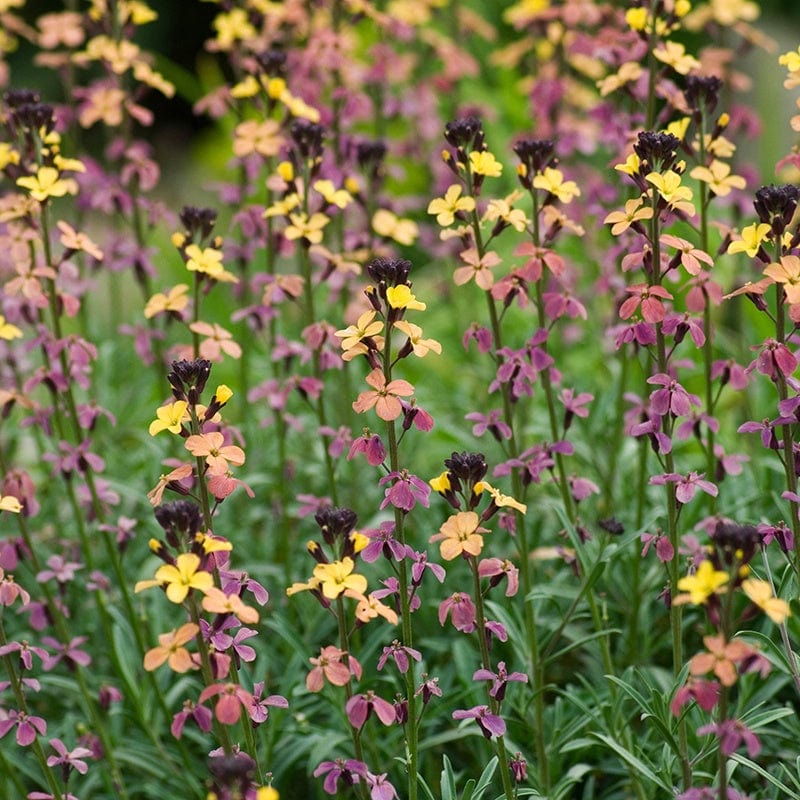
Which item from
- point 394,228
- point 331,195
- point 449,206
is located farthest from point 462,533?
point 394,228

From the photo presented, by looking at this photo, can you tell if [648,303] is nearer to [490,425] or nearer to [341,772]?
[490,425]

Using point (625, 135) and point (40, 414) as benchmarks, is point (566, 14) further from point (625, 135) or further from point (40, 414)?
point (40, 414)

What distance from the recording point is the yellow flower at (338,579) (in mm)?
2209

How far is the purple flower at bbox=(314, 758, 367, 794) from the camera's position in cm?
241

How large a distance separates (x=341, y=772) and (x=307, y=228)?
5.17ft

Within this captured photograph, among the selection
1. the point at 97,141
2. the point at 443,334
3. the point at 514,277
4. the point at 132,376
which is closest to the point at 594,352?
the point at 443,334

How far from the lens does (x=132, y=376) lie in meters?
6.05

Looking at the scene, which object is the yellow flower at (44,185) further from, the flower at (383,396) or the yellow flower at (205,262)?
the flower at (383,396)

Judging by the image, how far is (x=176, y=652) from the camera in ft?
7.14

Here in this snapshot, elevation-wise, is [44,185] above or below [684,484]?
below

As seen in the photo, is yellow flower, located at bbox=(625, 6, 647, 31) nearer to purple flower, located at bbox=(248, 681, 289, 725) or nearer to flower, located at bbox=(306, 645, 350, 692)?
flower, located at bbox=(306, 645, 350, 692)

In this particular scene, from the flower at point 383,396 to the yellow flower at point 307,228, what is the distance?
90 centimetres

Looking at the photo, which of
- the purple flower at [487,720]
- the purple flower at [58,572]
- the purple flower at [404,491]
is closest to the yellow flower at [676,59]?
the purple flower at [404,491]

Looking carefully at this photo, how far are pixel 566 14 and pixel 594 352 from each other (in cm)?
235
